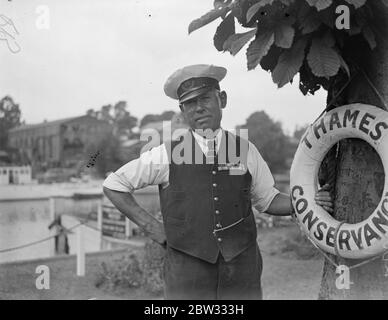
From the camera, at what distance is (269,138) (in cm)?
358

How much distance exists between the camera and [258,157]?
2.54 m

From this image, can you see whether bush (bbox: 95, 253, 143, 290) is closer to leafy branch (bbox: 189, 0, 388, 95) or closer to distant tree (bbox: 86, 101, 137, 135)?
distant tree (bbox: 86, 101, 137, 135)

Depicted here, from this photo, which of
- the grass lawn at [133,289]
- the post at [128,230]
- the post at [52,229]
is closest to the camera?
the grass lawn at [133,289]

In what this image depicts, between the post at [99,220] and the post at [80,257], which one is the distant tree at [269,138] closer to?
the post at [99,220]

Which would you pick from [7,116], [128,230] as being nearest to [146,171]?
[7,116]

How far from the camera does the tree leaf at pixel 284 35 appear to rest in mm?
2045

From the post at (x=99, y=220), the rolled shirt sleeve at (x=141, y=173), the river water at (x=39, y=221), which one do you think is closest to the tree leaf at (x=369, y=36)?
the rolled shirt sleeve at (x=141, y=173)

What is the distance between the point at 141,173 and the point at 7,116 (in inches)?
62.2

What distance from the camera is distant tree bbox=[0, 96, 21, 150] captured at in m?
3.41

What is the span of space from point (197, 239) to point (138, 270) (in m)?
2.20

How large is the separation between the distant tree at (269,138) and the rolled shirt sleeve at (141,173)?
2.51ft

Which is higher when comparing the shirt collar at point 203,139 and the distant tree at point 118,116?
the distant tree at point 118,116

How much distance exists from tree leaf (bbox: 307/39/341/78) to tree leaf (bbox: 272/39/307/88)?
4 centimetres

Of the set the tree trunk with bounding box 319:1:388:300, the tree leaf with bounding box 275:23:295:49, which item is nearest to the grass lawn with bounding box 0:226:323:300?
the tree trunk with bounding box 319:1:388:300
